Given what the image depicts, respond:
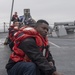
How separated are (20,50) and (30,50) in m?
0.23

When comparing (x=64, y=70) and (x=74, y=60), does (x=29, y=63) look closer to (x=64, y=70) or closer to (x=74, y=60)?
(x=64, y=70)

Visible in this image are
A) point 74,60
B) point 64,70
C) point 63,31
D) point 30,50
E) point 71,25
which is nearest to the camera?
point 30,50

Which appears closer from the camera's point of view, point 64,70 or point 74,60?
point 64,70

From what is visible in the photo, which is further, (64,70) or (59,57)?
(59,57)

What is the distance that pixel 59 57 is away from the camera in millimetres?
13633

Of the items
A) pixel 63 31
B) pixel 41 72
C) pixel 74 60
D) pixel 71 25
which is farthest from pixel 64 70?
pixel 71 25

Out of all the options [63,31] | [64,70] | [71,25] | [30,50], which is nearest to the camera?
[30,50]

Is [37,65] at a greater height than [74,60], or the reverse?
[37,65]

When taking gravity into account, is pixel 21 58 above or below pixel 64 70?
above

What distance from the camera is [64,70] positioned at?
10.9 meters

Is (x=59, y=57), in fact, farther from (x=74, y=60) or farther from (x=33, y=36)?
(x=33, y=36)

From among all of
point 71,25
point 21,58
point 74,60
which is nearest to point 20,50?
point 21,58

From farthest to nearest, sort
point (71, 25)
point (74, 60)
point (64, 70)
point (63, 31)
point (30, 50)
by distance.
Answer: point (71, 25) < point (63, 31) < point (74, 60) < point (64, 70) < point (30, 50)

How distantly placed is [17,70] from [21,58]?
0.19 meters
